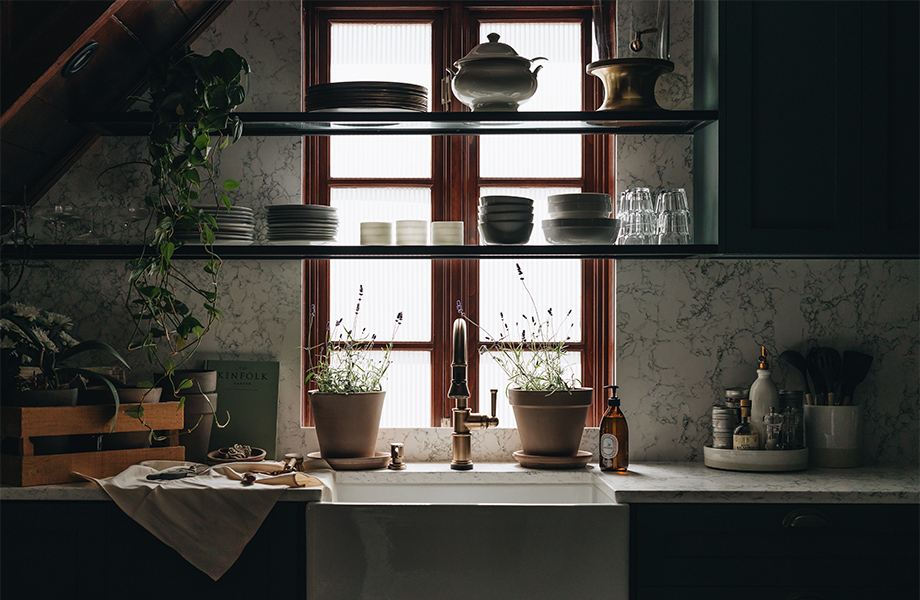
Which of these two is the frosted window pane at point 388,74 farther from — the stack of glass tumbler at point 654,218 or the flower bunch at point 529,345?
the stack of glass tumbler at point 654,218

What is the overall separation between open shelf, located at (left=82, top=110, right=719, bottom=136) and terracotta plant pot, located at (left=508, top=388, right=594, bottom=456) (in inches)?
33.5

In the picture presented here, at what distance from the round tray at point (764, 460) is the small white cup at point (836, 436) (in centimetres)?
11

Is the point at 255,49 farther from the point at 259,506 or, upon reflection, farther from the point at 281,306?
the point at 259,506

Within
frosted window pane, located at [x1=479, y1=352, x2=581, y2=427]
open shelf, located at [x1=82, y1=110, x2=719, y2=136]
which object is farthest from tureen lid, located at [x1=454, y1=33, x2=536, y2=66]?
frosted window pane, located at [x1=479, y1=352, x2=581, y2=427]

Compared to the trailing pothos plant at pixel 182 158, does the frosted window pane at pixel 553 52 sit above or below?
above

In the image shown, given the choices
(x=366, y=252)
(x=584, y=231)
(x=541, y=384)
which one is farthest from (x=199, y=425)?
(x=584, y=231)

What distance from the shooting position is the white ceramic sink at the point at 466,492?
2271mm

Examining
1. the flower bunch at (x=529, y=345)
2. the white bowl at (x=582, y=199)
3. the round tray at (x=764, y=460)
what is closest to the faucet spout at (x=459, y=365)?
the flower bunch at (x=529, y=345)

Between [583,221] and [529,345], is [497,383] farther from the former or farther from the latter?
[583,221]

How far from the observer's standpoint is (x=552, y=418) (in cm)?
230

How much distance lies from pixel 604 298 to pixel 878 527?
1069 millimetres

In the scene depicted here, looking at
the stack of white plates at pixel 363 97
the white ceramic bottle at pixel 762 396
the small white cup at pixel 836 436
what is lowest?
the small white cup at pixel 836 436

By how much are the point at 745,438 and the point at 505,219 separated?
1.00 meters

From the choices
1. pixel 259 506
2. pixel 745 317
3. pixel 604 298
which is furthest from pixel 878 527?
pixel 259 506
